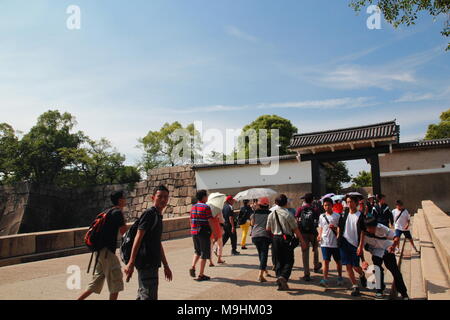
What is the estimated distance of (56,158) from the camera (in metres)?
29.4

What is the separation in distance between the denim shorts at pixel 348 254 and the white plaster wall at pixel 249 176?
47.6ft

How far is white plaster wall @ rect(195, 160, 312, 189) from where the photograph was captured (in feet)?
65.3

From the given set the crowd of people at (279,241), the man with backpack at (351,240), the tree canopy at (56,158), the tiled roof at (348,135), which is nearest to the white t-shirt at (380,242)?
the crowd of people at (279,241)

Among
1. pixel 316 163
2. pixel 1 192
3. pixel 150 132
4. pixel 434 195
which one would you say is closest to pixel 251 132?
pixel 150 132

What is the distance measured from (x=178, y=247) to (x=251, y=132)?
25.3 metres

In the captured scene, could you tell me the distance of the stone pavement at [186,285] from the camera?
16.4 ft

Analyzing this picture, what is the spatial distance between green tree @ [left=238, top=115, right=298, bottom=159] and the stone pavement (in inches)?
1005

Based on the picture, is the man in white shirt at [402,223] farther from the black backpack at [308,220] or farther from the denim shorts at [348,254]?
the denim shorts at [348,254]

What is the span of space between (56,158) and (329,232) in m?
29.9

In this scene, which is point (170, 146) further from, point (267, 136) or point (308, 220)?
point (308, 220)

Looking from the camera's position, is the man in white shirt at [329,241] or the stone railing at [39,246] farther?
the stone railing at [39,246]

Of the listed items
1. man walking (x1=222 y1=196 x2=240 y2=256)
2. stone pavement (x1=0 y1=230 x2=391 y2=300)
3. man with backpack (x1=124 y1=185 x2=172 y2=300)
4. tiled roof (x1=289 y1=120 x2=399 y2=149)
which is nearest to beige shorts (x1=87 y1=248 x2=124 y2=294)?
man with backpack (x1=124 y1=185 x2=172 y2=300)

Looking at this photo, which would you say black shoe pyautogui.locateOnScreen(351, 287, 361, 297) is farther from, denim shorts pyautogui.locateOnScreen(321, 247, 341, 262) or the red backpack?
the red backpack

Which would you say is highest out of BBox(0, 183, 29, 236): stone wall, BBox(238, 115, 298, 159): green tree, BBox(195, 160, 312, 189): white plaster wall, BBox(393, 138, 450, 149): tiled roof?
BBox(238, 115, 298, 159): green tree
